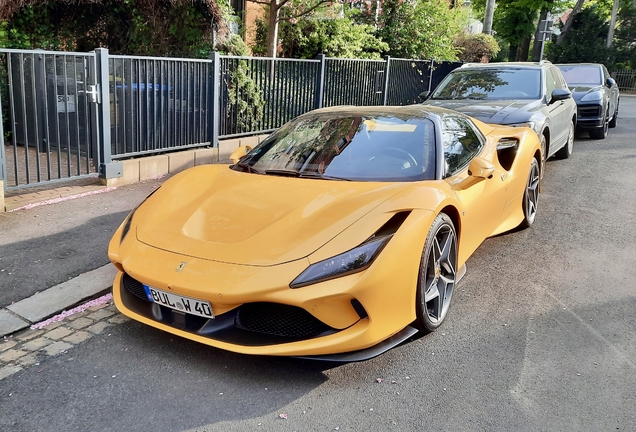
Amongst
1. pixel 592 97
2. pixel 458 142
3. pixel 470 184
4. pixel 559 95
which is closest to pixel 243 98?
pixel 559 95

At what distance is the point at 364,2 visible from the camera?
53.2ft

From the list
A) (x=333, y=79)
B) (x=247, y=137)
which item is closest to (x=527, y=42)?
(x=333, y=79)

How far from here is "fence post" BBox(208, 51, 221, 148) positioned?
828 centimetres

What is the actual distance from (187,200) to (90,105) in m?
3.73

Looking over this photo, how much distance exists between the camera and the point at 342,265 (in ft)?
9.43

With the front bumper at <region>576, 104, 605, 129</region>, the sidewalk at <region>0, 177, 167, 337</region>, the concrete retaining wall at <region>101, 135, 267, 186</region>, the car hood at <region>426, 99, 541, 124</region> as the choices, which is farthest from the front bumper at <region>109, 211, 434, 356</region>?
the front bumper at <region>576, 104, 605, 129</region>

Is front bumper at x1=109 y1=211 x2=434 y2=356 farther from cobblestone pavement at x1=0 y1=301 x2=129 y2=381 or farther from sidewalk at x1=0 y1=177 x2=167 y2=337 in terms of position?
sidewalk at x1=0 y1=177 x2=167 y2=337

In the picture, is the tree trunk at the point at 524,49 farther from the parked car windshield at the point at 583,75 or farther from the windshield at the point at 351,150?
the windshield at the point at 351,150

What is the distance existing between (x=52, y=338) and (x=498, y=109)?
6.21 m

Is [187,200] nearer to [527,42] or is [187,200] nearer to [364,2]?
[364,2]

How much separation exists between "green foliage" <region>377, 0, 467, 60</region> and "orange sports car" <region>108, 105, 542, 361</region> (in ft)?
41.1

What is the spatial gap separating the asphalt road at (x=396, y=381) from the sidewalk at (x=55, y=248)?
2.11 feet

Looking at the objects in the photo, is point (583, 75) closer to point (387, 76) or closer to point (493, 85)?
point (387, 76)

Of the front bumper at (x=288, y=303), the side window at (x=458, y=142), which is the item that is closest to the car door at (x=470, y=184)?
the side window at (x=458, y=142)
